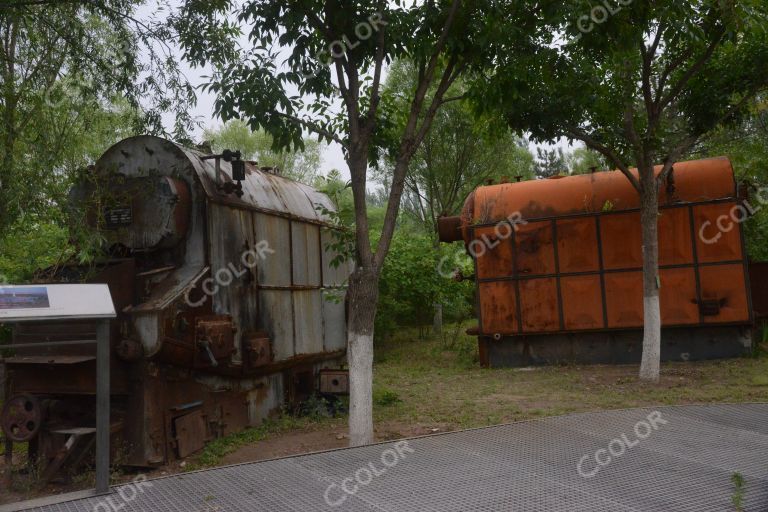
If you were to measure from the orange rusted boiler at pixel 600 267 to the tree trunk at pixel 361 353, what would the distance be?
6698 mm

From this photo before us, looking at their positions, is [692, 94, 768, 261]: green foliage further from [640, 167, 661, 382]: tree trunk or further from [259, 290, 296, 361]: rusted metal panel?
[259, 290, 296, 361]: rusted metal panel

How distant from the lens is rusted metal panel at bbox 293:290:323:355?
9703 mm

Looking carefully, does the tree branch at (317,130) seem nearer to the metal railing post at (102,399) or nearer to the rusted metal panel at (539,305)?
the metal railing post at (102,399)

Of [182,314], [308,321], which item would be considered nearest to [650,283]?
[308,321]

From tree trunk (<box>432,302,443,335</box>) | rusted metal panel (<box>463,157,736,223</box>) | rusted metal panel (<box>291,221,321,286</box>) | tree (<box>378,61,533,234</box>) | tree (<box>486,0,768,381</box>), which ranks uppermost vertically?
tree (<box>378,61,533,234</box>)

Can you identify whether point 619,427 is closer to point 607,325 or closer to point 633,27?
point 633,27

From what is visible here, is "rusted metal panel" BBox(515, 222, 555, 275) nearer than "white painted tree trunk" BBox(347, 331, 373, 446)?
No

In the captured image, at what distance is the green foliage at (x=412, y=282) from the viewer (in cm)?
1742

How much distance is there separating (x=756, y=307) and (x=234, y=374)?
36.2ft

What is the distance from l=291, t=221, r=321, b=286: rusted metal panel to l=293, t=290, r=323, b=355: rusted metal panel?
215mm

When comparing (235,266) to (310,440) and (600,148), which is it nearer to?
(310,440)

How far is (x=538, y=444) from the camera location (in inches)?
237

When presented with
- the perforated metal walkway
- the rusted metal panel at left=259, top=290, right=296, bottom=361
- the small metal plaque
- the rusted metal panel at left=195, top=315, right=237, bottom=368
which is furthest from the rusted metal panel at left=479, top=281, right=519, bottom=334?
the small metal plaque

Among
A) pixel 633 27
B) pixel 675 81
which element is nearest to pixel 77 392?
pixel 633 27
